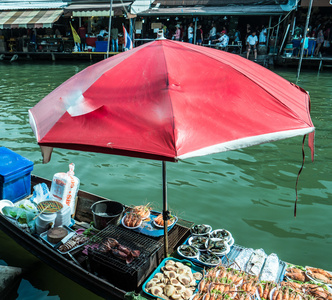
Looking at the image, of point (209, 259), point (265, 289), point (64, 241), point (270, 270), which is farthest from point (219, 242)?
point (64, 241)

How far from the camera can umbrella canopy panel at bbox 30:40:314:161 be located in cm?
237

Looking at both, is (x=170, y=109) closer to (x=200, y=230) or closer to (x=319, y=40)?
(x=200, y=230)

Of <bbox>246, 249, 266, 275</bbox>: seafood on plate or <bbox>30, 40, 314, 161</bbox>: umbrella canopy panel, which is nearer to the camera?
<bbox>30, 40, 314, 161</bbox>: umbrella canopy panel

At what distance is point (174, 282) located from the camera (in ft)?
12.2

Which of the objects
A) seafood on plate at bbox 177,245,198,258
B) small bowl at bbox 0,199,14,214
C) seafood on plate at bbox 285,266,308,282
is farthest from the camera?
small bowl at bbox 0,199,14,214

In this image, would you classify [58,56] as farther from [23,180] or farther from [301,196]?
[301,196]

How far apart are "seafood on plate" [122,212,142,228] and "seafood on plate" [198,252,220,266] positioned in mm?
1129

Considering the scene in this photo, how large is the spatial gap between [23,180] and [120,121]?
14.2ft

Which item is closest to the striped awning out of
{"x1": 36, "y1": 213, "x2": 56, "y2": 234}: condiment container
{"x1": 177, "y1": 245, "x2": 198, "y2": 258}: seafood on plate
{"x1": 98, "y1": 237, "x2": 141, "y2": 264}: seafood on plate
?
{"x1": 36, "y1": 213, "x2": 56, "y2": 234}: condiment container

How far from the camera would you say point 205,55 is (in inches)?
122

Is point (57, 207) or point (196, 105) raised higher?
point (196, 105)

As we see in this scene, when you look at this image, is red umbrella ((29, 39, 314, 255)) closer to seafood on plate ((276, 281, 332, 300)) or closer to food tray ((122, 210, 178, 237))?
seafood on plate ((276, 281, 332, 300))

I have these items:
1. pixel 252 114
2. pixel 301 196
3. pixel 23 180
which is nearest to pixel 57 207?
pixel 23 180

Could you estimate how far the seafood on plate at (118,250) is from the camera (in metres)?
3.84
